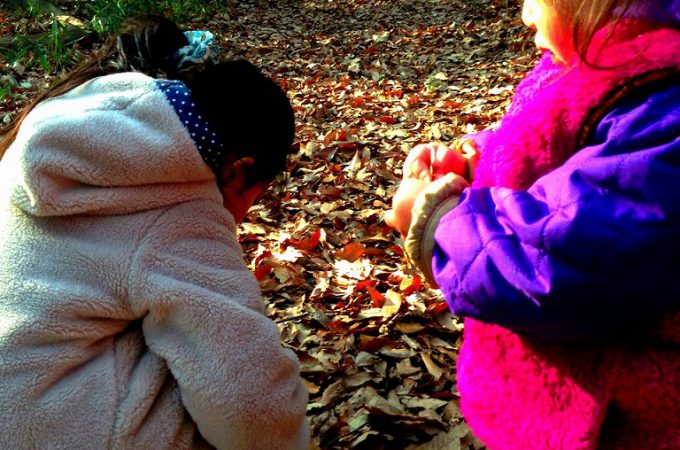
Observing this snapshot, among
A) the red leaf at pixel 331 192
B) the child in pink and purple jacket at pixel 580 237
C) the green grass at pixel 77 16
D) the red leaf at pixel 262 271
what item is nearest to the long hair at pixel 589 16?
the child in pink and purple jacket at pixel 580 237

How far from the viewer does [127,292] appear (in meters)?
1.56

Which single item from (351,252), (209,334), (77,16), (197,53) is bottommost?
(77,16)

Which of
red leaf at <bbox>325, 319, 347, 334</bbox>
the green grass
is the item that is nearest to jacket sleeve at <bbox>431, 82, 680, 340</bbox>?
red leaf at <bbox>325, 319, 347, 334</bbox>

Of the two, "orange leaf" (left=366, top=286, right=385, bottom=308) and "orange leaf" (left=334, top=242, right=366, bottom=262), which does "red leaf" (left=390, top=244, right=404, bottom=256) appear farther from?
"orange leaf" (left=366, top=286, right=385, bottom=308)

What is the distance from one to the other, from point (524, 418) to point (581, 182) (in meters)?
0.53

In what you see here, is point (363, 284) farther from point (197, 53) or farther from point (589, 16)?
point (589, 16)

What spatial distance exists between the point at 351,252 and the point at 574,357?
83.4 inches

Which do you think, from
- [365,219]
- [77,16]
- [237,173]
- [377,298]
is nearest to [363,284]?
[377,298]

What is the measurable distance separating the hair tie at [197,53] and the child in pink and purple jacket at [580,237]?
0.87 m

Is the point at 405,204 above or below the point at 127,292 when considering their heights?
above

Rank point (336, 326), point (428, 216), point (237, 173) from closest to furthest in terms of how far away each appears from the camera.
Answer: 1. point (428, 216)
2. point (237, 173)
3. point (336, 326)

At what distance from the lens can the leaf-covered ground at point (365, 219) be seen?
240 cm

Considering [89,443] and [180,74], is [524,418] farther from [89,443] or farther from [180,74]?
[180,74]

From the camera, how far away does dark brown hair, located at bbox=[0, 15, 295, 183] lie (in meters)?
1.74
